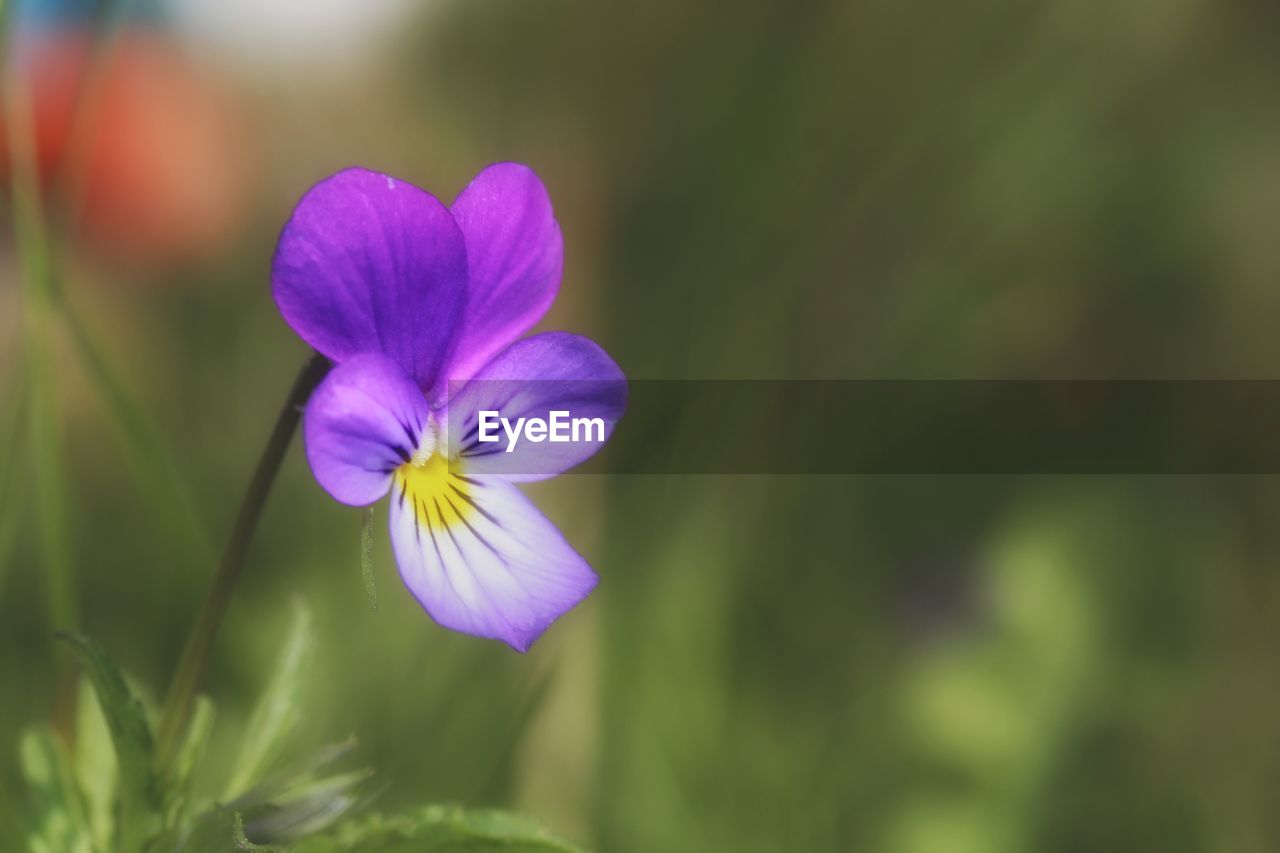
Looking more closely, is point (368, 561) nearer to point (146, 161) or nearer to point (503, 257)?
point (503, 257)

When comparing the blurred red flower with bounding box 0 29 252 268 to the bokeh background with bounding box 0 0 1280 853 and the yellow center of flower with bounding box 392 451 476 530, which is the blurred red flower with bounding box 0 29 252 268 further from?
the yellow center of flower with bounding box 392 451 476 530

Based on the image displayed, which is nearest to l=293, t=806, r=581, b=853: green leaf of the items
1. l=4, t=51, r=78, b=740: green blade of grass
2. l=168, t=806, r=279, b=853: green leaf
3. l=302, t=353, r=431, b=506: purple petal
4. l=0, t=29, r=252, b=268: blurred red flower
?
l=168, t=806, r=279, b=853: green leaf

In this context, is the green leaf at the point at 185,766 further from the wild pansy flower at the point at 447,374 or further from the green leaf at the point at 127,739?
the wild pansy flower at the point at 447,374

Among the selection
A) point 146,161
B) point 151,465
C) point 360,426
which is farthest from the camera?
point 146,161

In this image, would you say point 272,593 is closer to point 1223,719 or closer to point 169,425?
point 169,425

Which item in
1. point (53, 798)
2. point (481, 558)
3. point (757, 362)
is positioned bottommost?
point (53, 798)

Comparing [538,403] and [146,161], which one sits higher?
[146,161]

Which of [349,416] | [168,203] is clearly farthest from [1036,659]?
[168,203]

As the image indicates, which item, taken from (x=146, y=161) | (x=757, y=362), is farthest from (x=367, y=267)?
(x=146, y=161)
